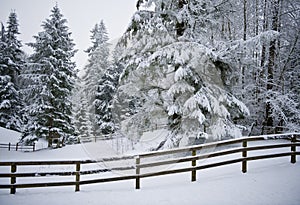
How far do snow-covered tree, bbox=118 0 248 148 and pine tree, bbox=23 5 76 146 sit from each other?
12.2 meters

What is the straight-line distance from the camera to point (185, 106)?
9.25 metres

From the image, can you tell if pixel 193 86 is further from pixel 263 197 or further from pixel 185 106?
pixel 263 197

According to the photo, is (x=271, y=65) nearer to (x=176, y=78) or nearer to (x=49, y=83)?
(x=176, y=78)

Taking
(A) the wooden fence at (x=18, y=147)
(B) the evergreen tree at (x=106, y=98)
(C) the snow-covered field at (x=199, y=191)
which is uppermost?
(B) the evergreen tree at (x=106, y=98)

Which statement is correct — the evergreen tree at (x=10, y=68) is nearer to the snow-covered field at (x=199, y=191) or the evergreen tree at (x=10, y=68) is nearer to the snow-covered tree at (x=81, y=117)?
the snow-covered tree at (x=81, y=117)

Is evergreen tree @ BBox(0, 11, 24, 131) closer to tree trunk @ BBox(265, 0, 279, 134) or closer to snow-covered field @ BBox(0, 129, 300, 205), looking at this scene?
snow-covered field @ BBox(0, 129, 300, 205)

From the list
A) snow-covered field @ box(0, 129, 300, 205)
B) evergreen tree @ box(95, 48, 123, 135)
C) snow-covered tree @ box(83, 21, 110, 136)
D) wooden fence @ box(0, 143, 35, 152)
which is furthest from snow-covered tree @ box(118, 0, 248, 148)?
snow-covered tree @ box(83, 21, 110, 136)

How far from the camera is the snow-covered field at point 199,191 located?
5844 mm

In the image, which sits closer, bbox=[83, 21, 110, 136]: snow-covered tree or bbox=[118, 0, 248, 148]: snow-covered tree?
bbox=[118, 0, 248, 148]: snow-covered tree

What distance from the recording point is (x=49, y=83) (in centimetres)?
2116

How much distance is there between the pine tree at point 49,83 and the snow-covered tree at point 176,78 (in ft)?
40.1

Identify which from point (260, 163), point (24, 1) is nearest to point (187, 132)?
point (260, 163)

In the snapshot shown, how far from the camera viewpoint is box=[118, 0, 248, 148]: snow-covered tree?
372 inches

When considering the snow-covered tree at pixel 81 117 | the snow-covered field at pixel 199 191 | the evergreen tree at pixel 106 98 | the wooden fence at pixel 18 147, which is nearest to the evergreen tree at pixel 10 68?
the wooden fence at pixel 18 147
